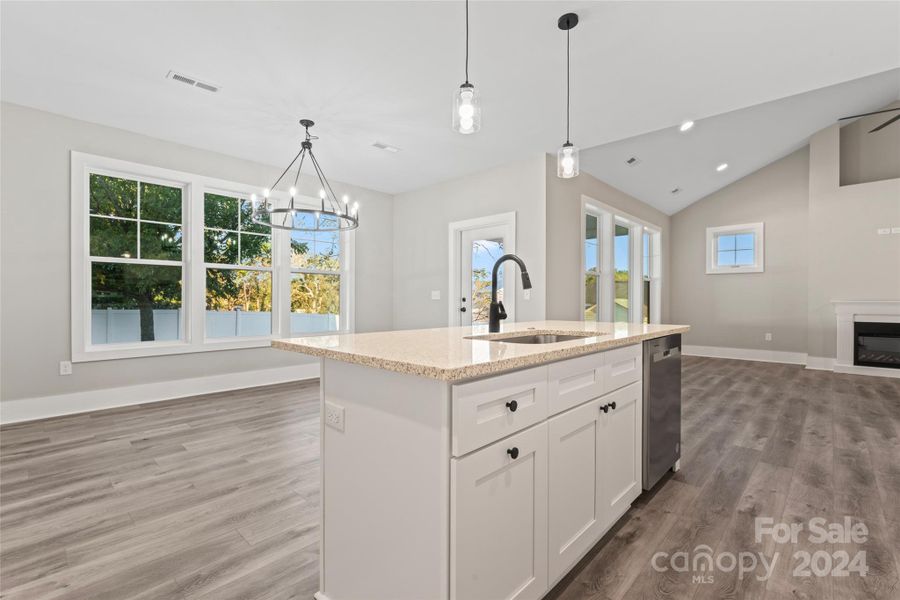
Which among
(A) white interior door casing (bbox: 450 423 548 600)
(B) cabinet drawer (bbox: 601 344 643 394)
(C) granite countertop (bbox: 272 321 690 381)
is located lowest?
(A) white interior door casing (bbox: 450 423 548 600)

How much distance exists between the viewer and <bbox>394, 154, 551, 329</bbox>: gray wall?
4715 millimetres

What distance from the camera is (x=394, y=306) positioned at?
21.5 ft

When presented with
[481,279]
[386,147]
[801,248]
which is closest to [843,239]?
[801,248]

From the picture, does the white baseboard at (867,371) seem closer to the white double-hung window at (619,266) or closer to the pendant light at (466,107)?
the white double-hung window at (619,266)

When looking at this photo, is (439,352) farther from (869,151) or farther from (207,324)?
(869,151)

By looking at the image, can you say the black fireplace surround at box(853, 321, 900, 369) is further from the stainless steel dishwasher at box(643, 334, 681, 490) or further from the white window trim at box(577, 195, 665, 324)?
the stainless steel dishwasher at box(643, 334, 681, 490)

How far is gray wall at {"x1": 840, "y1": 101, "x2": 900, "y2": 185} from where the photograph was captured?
19.5ft

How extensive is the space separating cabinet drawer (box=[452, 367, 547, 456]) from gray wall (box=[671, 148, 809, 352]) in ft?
25.8

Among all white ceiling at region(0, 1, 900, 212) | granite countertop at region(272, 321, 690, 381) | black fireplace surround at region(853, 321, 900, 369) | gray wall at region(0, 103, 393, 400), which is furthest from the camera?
black fireplace surround at region(853, 321, 900, 369)

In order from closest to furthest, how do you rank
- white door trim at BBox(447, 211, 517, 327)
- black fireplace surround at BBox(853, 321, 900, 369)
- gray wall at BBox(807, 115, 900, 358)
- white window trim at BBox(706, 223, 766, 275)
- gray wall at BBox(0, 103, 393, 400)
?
gray wall at BBox(0, 103, 393, 400), white door trim at BBox(447, 211, 517, 327), black fireplace surround at BBox(853, 321, 900, 369), gray wall at BBox(807, 115, 900, 358), white window trim at BBox(706, 223, 766, 275)

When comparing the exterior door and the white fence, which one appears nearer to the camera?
the white fence

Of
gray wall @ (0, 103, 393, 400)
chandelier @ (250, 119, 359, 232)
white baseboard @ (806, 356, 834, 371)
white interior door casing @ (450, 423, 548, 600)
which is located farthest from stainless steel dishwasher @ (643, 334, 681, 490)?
white baseboard @ (806, 356, 834, 371)

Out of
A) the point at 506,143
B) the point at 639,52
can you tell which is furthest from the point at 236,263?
the point at 639,52

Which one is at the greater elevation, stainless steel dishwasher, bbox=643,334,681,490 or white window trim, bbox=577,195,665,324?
white window trim, bbox=577,195,665,324
